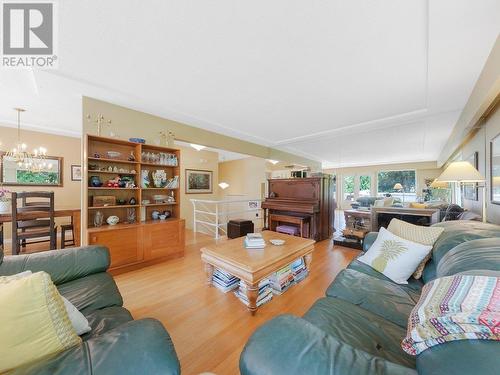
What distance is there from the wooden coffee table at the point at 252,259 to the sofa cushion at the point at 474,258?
1257mm

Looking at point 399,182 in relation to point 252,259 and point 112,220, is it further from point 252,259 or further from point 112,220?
point 112,220

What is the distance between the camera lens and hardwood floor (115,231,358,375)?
1.43 metres

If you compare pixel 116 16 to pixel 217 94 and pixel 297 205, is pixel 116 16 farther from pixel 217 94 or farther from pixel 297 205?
pixel 297 205

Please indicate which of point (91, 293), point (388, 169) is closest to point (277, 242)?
point (91, 293)

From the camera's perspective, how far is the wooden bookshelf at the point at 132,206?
268cm

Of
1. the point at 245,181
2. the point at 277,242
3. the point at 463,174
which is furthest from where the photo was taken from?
the point at 245,181

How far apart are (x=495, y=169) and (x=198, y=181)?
6310mm

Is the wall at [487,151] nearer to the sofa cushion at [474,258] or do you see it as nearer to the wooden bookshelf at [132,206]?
the sofa cushion at [474,258]

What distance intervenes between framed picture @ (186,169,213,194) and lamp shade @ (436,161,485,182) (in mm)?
5881

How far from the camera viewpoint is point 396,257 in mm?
1656

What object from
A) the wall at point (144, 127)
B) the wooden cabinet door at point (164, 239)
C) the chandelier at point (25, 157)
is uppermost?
the wall at point (144, 127)

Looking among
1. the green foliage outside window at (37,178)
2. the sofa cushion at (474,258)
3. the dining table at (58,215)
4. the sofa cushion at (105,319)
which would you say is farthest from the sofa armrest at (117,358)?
the green foliage outside window at (37,178)

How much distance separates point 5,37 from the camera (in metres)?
1.71

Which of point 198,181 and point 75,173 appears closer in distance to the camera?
point 75,173
